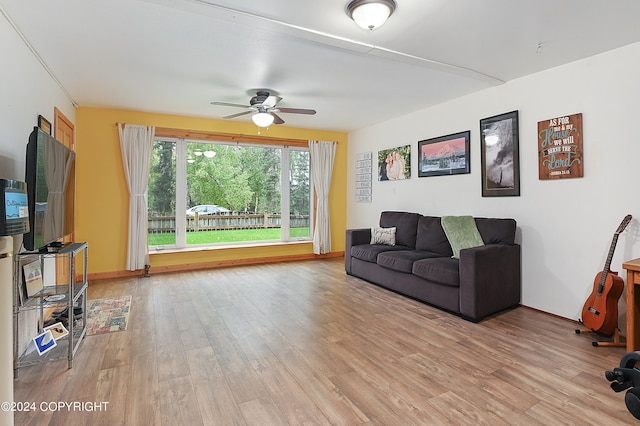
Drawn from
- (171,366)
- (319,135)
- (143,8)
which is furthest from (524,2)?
(319,135)

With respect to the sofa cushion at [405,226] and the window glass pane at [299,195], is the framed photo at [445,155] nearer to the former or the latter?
the sofa cushion at [405,226]

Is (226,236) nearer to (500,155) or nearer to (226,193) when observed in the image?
(226,193)

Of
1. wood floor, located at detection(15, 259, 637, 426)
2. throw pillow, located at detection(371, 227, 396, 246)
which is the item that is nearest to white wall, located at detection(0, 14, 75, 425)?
wood floor, located at detection(15, 259, 637, 426)

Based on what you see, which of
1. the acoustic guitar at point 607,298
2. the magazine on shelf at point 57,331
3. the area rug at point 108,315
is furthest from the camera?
the area rug at point 108,315

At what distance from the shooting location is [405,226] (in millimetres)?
4844

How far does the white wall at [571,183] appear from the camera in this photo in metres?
2.87

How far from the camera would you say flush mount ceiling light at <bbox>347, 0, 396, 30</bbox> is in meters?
2.18

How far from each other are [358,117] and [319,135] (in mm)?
1205

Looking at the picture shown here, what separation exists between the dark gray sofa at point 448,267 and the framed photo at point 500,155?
0.42 metres

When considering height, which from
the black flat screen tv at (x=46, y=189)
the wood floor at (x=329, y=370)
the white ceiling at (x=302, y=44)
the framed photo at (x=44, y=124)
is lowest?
the wood floor at (x=329, y=370)

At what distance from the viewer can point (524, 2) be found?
2.25 m

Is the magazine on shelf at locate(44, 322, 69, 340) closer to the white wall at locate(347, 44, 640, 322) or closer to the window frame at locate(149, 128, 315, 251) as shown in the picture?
the window frame at locate(149, 128, 315, 251)

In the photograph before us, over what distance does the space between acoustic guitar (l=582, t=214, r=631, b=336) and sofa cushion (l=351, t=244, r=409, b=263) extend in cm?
218

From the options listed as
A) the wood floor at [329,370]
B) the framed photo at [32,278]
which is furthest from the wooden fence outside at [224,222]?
the framed photo at [32,278]
